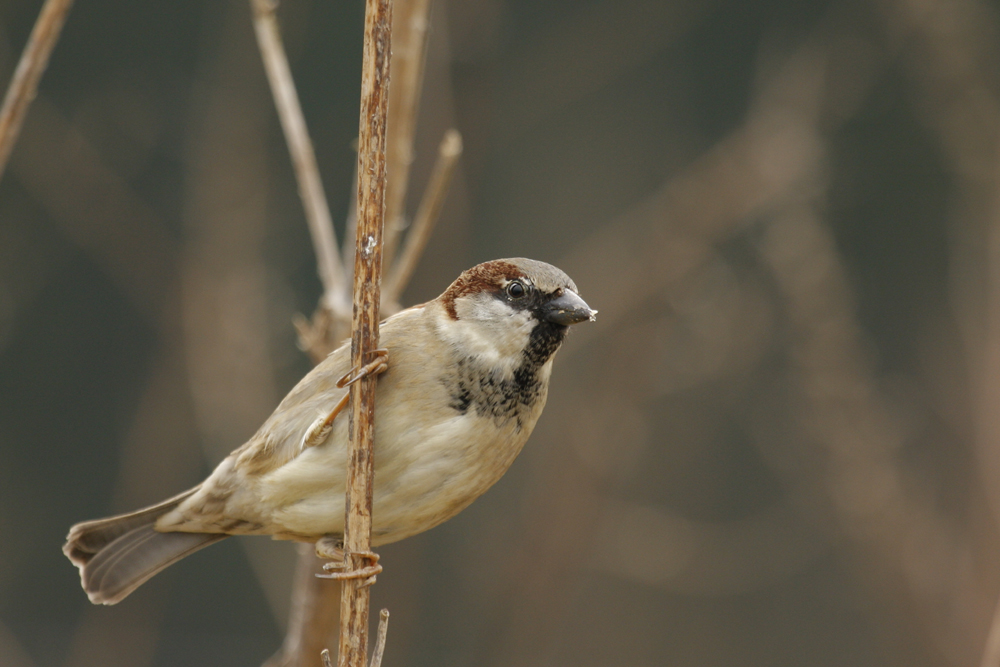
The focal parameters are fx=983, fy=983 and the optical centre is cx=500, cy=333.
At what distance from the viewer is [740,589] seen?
439 cm

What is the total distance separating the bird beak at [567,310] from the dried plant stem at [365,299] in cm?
40

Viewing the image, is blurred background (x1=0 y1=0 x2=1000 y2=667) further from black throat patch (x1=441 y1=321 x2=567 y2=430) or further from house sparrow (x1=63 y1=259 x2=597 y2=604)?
black throat patch (x1=441 y1=321 x2=567 y2=430)

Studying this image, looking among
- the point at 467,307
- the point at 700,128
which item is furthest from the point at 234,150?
the point at 700,128

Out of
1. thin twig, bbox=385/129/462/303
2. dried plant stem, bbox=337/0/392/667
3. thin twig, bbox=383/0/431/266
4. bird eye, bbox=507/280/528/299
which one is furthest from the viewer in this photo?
thin twig, bbox=383/0/431/266

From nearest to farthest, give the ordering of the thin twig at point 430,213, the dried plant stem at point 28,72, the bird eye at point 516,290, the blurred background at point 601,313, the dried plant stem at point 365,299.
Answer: the dried plant stem at point 365,299 → the dried plant stem at point 28,72 → the bird eye at point 516,290 → the thin twig at point 430,213 → the blurred background at point 601,313

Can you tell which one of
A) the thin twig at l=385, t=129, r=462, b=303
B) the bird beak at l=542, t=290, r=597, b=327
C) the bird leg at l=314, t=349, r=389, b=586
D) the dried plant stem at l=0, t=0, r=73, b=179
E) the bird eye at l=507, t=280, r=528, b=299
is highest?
the dried plant stem at l=0, t=0, r=73, b=179

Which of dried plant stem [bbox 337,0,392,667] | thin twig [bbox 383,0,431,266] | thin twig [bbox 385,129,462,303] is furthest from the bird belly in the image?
thin twig [bbox 383,0,431,266]

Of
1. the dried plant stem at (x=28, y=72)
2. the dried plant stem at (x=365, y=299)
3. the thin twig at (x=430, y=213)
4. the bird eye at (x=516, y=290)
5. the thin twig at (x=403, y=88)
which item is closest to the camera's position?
the dried plant stem at (x=365, y=299)

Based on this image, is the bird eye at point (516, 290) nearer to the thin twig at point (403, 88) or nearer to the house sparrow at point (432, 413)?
the house sparrow at point (432, 413)

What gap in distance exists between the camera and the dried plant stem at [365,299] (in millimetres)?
1528

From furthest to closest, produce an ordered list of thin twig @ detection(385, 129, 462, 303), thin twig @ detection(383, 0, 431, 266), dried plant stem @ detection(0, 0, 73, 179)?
thin twig @ detection(383, 0, 431, 266)
thin twig @ detection(385, 129, 462, 303)
dried plant stem @ detection(0, 0, 73, 179)

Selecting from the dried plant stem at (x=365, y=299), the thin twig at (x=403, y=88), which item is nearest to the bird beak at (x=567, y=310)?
the dried plant stem at (x=365, y=299)

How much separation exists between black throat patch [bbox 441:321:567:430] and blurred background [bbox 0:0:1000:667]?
141 cm

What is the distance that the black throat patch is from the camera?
188 centimetres
